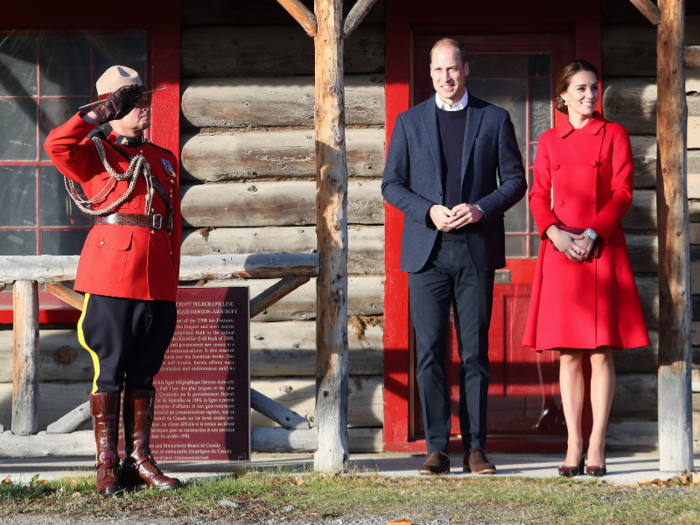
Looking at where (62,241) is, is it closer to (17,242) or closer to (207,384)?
(17,242)

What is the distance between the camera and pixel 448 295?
3.83 metres

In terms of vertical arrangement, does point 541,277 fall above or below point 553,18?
below

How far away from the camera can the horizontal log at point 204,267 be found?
406 cm

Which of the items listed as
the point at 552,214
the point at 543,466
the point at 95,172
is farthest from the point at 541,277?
the point at 95,172

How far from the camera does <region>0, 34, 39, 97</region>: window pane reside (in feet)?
16.7

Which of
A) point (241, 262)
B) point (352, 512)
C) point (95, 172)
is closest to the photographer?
point (352, 512)

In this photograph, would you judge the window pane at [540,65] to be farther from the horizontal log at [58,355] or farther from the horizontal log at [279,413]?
the horizontal log at [58,355]

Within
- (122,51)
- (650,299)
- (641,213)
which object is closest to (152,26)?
(122,51)

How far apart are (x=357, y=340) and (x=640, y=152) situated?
2.21 m

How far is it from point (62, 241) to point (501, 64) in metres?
3.18

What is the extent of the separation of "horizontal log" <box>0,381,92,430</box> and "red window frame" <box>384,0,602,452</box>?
1998 mm

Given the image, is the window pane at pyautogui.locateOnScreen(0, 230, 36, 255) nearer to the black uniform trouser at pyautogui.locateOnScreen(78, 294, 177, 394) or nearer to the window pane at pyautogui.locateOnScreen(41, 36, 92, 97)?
the window pane at pyautogui.locateOnScreen(41, 36, 92, 97)

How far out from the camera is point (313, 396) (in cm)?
495

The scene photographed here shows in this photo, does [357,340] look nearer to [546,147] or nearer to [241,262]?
[241,262]
